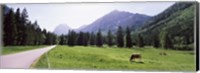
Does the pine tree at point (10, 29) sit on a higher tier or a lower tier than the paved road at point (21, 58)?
higher

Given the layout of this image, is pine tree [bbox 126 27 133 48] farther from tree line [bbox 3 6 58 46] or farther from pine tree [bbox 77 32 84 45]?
tree line [bbox 3 6 58 46]

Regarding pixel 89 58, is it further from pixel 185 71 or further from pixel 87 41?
pixel 185 71

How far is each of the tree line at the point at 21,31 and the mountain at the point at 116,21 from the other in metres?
0.41

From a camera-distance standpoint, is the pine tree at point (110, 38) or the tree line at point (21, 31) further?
the tree line at point (21, 31)

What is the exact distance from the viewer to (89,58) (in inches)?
138

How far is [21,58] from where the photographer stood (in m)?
3.65

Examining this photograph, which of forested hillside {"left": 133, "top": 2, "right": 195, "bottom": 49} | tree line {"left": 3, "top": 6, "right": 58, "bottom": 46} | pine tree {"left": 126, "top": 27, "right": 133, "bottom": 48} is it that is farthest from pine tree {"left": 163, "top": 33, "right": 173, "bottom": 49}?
tree line {"left": 3, "top": 6, "right": 58, "bottom": 46}

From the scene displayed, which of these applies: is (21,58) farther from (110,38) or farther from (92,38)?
(110,38)

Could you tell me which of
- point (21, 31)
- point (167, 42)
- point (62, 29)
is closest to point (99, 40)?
point (62, 29)

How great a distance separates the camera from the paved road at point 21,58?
3607mm

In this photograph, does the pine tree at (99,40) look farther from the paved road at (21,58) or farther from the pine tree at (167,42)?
the pine tree at (167,42)

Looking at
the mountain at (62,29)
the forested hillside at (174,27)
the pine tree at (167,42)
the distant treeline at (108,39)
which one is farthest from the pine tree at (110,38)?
the pine tree at (167,42)

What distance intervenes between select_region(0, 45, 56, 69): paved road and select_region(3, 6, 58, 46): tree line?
0.27 ft

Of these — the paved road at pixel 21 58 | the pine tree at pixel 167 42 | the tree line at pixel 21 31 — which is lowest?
the paved road at pixel 21 58
